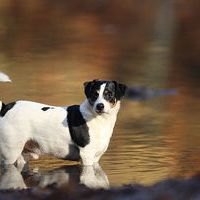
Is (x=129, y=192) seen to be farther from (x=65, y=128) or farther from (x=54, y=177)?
(x=65, y=128)

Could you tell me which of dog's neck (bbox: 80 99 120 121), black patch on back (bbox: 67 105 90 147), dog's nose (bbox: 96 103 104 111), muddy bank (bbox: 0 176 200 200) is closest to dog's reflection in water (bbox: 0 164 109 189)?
black patch on back (bbox: 67 105 90 147)

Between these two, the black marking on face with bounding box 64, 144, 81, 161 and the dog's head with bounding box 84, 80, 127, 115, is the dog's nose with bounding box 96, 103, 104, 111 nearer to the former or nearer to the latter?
the dog's head with bounding box 84, 80, 127, 115

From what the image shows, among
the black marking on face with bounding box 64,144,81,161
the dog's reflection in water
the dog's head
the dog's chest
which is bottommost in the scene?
the dog's reflection in water

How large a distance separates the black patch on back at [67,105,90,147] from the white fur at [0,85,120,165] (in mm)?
40

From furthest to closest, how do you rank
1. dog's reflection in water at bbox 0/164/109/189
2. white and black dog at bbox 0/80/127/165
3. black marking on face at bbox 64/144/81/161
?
black marking on face at bbox 64/144/81/161 → white and black dog at bbox 0/80/127/165 → dog's reflection in water at bbox 0/164/109/189

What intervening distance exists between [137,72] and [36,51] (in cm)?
512

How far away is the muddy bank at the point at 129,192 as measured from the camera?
27.0ft

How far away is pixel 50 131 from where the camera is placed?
1171cm

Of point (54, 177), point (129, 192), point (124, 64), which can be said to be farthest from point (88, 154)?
point (124, 64)

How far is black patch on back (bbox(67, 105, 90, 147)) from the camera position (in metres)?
11.7

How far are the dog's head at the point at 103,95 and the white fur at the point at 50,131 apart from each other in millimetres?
52

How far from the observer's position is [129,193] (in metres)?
8.51

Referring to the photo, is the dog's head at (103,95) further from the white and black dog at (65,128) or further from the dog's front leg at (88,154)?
the dog's front leg at (88,154)

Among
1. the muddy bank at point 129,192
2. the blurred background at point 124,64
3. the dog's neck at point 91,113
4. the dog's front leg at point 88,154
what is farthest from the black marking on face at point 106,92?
the muddy bank at point 129,192
